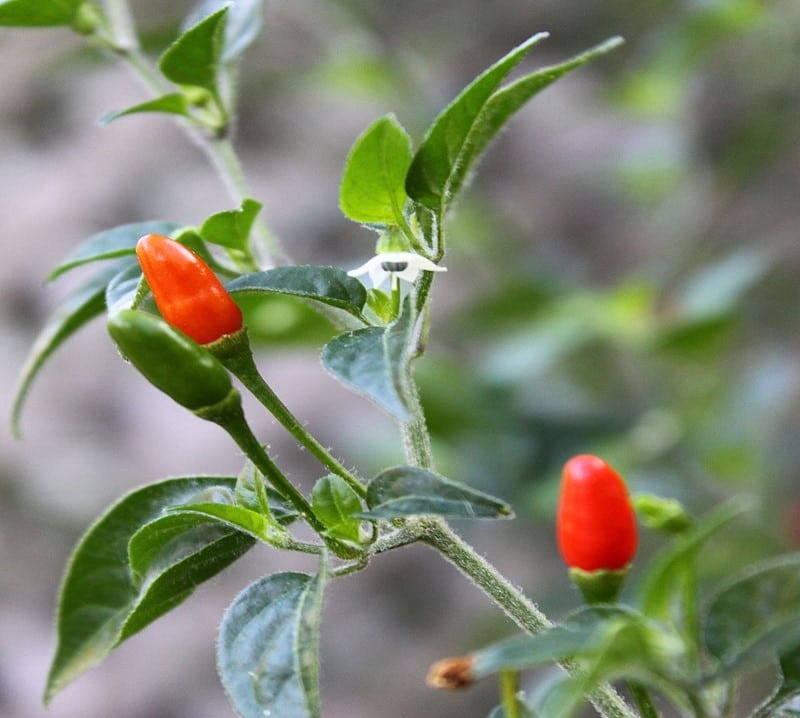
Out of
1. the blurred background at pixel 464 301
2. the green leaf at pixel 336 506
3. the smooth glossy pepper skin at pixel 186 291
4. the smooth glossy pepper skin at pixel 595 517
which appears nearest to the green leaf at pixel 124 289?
the smooth glossy pepper skin at pixel 186 291

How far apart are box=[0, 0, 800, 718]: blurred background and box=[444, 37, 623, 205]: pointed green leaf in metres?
0.70

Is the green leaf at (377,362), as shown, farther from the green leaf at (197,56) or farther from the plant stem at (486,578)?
the green leaf at (197,56)

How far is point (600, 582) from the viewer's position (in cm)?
56

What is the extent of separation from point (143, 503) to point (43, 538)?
2060mm

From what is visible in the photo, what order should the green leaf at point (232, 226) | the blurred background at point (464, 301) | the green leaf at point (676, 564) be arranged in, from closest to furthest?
the green leaf at point (676, 564) → the green leaf at point (232, 226) → the blurred background at point (464, 301)

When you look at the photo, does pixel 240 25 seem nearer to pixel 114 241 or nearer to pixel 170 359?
pixel 114 241

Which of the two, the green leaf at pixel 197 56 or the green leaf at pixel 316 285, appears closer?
the green leaf at pixel 316 285

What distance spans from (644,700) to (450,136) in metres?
0.29

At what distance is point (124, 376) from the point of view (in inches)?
107

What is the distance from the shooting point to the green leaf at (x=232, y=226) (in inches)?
24.0

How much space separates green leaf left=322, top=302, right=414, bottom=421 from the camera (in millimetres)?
440

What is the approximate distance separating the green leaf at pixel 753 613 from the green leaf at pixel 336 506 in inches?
6.9

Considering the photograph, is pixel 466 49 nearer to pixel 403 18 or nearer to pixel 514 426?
pixel 403 18

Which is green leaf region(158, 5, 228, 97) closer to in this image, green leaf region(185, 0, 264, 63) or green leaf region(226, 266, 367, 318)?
green leaf region(185, 0, 264, 63)
